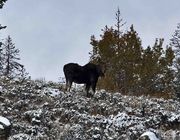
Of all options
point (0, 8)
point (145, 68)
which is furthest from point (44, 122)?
point (145, 68)

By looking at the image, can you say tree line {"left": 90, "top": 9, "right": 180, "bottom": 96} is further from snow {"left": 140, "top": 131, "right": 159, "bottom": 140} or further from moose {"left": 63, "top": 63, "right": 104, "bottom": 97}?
snow {"left": 140, "top": 131, "right": 159, "bottom": 140}

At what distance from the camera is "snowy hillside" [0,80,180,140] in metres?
19.1

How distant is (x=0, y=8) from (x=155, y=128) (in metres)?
12.0

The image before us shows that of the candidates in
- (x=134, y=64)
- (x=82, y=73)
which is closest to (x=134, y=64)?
(x=134, y=64)

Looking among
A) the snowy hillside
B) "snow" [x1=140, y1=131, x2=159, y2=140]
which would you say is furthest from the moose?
"snow" [x1=140, y1=131, x2=159, y2=140]

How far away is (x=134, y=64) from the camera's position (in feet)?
160

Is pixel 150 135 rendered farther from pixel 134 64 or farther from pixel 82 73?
pixel 134 64

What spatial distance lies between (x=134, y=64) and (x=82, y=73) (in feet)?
68.1

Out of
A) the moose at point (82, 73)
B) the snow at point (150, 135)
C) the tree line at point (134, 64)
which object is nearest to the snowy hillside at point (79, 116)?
the snow at point (150, 135)

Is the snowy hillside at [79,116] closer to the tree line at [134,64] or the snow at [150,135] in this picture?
the snow at [150,135]

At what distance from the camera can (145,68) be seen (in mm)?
47750


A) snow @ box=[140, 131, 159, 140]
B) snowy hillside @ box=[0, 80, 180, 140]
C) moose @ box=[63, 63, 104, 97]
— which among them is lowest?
snow @ box=[140, 131, 159, 140]

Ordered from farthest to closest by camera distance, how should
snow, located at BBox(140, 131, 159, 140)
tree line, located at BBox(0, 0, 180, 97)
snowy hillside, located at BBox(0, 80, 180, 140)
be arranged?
tree line, located at BBox(0, 0, 180, 97) → snowy hillside, located at BBox(0, 80, 180, 140) → snow, located at BBox(140, 131, 159, 140)

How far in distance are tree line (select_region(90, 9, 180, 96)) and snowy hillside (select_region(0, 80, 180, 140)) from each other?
21.3m
